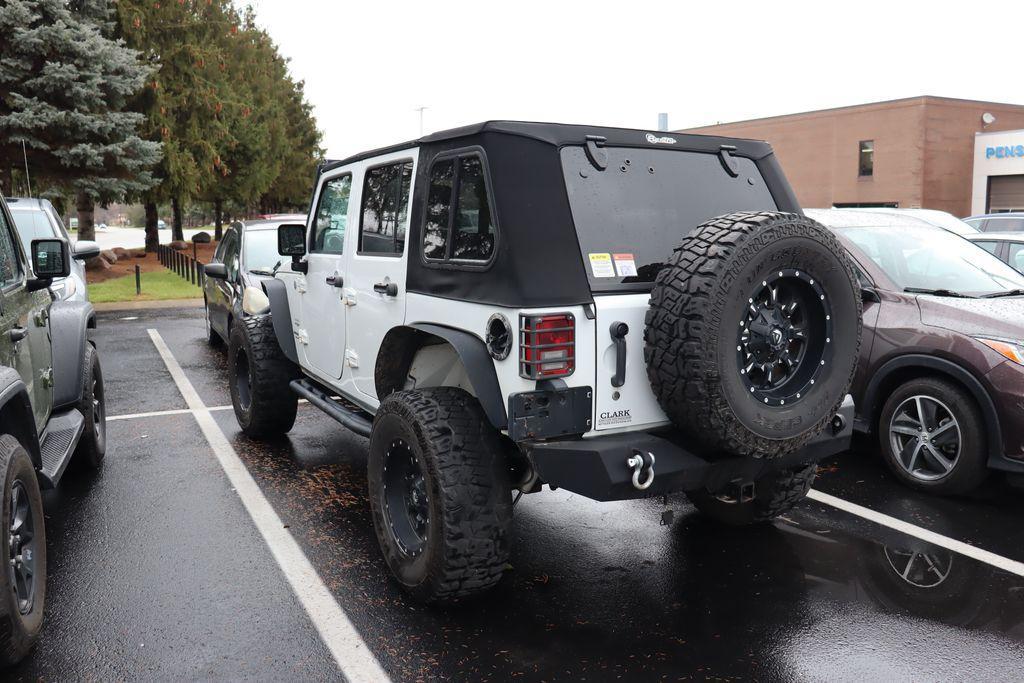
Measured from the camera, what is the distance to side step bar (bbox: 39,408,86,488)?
13.2ft

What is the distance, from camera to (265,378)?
21.3 feet

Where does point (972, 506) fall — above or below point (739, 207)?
below

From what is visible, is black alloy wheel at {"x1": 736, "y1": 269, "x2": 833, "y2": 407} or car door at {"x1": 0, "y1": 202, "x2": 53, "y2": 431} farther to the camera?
car door at {"x1": 0, "y1": 202, "x2": 53, "y2": 431}

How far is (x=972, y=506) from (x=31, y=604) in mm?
5169

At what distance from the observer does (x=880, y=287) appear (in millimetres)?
6027

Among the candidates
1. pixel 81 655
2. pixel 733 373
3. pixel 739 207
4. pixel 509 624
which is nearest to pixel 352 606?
pixel 509 624

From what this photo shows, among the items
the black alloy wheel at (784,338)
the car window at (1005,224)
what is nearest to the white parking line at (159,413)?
the black alloy wheel at (784,338)

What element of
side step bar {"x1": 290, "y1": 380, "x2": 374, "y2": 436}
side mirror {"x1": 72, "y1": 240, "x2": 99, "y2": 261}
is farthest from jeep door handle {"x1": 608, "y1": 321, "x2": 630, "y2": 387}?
side mirror {"x1": 72, "y1": 240, "x2": 99, "y2": 261}

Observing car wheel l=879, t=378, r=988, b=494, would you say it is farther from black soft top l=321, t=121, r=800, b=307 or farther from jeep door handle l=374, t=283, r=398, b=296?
jeep door handle l=374, t=283, r=398, b=296

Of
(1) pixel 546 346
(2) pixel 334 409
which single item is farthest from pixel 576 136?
(2) pixel 334 409

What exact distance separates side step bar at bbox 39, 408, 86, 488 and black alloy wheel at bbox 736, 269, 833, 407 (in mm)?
3181

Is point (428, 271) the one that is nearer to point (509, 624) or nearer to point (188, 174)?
point (509, 624)

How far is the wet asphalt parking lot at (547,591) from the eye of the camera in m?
3.47

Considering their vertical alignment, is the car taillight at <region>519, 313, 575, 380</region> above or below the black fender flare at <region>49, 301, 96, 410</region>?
above
